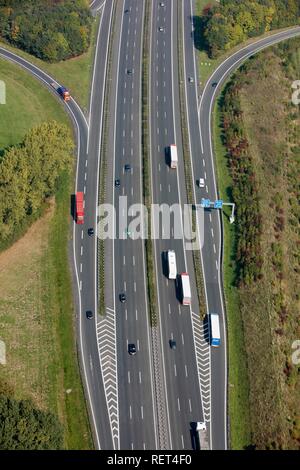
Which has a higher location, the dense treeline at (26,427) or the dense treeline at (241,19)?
the dense treeline at (241,19)

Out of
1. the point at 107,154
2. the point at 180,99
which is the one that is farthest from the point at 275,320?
the point at 180,99

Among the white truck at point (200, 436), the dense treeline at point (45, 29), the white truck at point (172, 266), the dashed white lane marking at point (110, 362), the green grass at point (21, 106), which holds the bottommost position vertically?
the white truck at point (200, 436)

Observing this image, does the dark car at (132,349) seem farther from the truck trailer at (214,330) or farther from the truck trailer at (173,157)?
the truck trailer at (173,157)

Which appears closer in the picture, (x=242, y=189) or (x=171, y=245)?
(x=171, y=245)

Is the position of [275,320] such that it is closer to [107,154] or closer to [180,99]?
[107,154]

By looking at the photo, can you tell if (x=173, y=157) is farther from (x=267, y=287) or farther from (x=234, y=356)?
(x=234, y=356)

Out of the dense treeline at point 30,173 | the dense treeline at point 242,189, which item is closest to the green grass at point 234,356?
the dense treeline at point 242,189

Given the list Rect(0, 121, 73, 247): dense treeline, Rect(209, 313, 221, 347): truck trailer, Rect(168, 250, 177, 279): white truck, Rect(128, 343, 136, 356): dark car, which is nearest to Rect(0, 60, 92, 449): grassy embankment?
Rect(0, 121, 73, 247): dense treeline

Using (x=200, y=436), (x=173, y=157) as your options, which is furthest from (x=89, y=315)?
(x=173, y=157)
